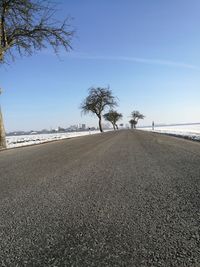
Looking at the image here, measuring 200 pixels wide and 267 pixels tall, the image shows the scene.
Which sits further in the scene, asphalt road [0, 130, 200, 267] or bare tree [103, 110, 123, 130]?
bare tree [103, 110, 123, 130]

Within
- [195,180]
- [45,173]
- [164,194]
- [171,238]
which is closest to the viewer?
[171,238]

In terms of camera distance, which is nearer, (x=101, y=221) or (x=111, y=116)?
(x=101, y=221)

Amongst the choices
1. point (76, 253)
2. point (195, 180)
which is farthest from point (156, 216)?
point (195, 180)

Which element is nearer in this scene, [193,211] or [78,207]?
[193,211]

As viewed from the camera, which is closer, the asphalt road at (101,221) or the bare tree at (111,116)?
the asphalt road at (101,221)

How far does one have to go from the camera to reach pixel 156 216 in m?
2.91

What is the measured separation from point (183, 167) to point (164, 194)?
2.51 meters

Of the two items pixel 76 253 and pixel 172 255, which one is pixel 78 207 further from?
pixel 172 255

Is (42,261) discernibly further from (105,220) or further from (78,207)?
(78,207)

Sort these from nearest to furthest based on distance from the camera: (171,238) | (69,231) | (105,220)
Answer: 1. (171,238)
2. (69,231)
3. (105,220)

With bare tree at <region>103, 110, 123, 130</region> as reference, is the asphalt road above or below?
below

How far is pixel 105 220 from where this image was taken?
285 centimetres

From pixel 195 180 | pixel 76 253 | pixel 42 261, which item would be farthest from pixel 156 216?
pixel 195 180

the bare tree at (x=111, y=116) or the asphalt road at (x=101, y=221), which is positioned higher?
the bare tree at (x=111, y=116)
